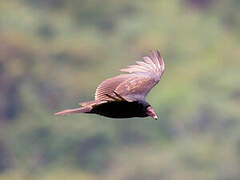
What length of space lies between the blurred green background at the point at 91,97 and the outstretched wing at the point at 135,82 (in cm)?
2170

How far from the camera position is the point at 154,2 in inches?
2108

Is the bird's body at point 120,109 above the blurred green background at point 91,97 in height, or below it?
above

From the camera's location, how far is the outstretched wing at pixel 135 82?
10.9 meters

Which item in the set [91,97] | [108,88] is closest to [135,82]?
[108,88]

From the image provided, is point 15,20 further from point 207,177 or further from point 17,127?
point 207,177

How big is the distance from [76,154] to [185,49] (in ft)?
40.8

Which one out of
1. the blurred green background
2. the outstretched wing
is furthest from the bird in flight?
the blurred green background

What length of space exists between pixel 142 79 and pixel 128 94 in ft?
2.39

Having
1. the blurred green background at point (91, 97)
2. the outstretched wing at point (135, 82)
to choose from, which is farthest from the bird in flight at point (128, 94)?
the blurred green background at point (91, 97)

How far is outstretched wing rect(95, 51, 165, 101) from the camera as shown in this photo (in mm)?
10943

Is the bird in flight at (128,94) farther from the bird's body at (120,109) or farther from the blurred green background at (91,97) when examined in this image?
the blurred green background at (91,97)

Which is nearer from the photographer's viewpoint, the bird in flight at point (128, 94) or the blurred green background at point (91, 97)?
the bird in flight at point (128, 94)

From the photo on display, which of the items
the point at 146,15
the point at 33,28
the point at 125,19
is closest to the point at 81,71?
the point at 33,28

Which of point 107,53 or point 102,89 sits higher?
point 102,89
